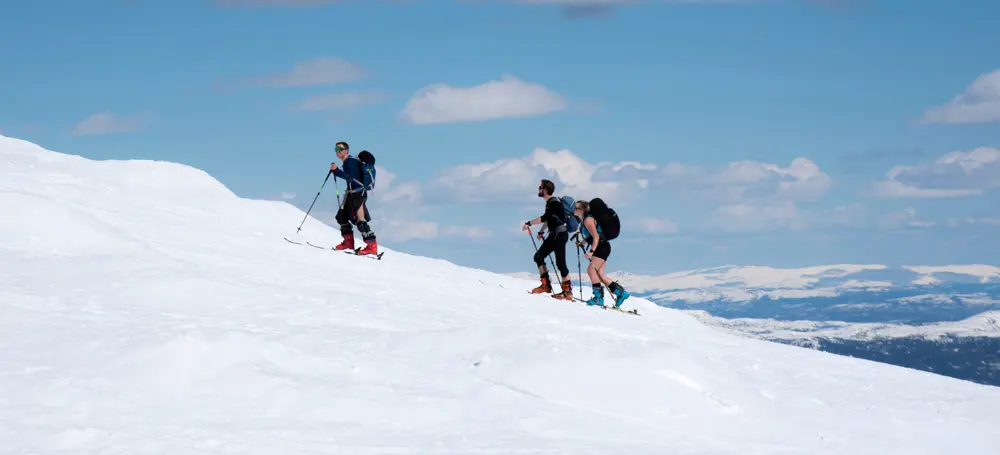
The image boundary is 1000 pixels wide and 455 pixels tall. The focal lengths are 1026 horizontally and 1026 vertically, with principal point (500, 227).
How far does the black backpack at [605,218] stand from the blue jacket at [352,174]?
199 inches

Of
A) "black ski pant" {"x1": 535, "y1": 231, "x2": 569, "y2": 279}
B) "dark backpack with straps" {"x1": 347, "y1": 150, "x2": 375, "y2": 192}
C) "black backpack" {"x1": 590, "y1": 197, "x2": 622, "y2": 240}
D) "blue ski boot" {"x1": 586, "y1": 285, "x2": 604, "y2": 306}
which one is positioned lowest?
"blue ski boot" {"x1": 586, "y1": 285, "x2": 604, "y2": 306}

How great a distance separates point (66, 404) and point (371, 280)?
938 centimetres

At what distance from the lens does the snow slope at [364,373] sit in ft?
34.9

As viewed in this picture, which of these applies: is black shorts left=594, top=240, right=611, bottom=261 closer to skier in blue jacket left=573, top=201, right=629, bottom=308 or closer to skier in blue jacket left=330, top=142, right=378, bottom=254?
skier in blue jacket left=573, top=201, right=629, bottom=308

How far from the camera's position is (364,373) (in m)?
12.6

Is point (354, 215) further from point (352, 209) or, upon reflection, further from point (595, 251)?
point (595, 251)

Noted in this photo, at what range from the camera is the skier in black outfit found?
20609 mm

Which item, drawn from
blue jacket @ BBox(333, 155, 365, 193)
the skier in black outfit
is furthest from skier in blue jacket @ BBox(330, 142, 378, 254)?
the skier in black outfit

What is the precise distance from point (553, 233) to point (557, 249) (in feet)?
1.11

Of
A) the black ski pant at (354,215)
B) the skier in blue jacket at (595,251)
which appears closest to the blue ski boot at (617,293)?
the skier in blue jacket at (595,251)

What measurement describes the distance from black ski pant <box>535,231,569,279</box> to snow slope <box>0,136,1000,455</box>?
1305mm

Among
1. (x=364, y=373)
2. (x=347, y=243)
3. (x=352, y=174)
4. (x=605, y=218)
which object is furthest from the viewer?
(x=347, y=243)

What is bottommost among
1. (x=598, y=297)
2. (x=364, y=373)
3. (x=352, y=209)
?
(x=364, y=373)

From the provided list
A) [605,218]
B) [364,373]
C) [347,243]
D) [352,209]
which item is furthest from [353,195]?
[364,373]
